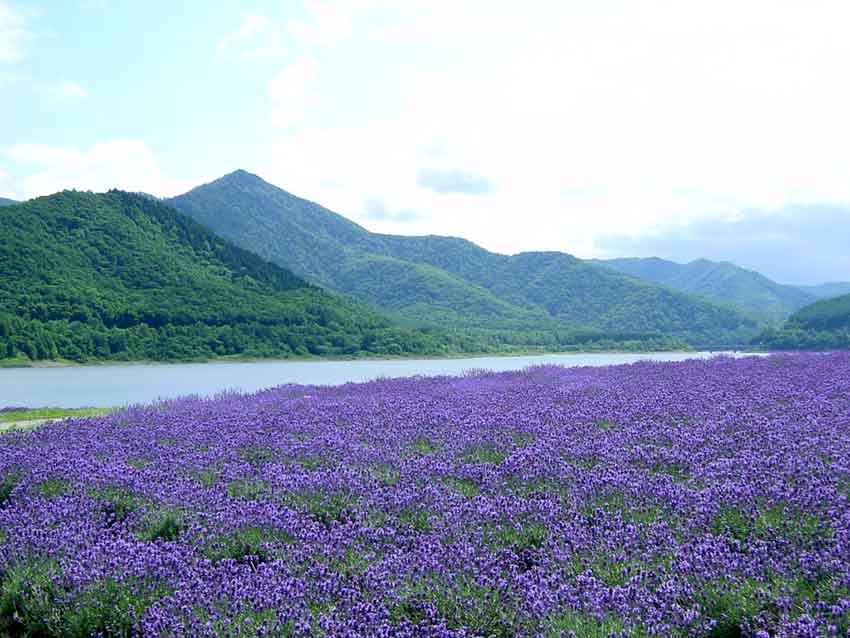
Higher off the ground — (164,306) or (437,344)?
(164,306)

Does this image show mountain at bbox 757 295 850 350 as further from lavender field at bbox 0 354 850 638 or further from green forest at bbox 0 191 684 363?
lavender field at bbox 0 354 850 638

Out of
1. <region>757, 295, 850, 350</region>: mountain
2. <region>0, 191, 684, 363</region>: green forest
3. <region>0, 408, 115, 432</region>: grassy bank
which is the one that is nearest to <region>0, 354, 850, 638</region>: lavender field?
<region>0, 408, 115, 432</region>: grassy bank

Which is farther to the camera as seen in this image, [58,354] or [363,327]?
[363,327]

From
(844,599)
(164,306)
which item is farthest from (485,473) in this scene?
(164,306)

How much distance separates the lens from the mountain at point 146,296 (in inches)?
3120

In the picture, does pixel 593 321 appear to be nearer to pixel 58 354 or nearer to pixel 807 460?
pixel 58 354

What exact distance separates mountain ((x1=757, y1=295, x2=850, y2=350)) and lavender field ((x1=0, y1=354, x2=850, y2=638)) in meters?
55.4

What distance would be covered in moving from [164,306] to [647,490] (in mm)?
93379

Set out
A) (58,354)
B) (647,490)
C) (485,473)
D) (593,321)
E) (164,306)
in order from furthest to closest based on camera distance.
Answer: (593,321), (164,306), (58,354), (485,473), (647,490)

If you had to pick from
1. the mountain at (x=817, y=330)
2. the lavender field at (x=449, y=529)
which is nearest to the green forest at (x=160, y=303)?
the mountain at (x=817, y=330)

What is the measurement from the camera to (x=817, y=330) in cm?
6794

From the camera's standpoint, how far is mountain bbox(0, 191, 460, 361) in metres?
79.2

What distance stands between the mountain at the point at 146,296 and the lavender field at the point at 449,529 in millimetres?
72624

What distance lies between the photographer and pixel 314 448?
7.84 metres
